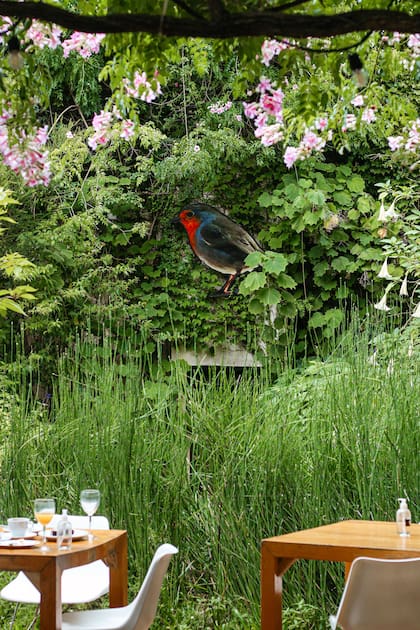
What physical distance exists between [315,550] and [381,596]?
304mm

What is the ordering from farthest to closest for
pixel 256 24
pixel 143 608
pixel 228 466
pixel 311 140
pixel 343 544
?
pixel 228 466 < pixel 311 140 < pixel 143 608 < pixel 343 544 < pixel 256 24

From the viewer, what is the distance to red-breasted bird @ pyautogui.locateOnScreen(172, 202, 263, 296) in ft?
25.7

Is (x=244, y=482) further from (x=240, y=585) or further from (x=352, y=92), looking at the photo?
(x=352, y=92)

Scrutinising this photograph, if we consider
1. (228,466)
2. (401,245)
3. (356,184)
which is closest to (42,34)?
(228,466)

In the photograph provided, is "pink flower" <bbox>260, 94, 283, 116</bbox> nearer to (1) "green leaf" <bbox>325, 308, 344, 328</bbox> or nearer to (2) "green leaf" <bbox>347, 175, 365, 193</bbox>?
(1) "green leaf" <bbox>325, 308, 344, 328</bbox>

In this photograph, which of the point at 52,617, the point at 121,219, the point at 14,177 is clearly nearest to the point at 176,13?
the point at 52,617

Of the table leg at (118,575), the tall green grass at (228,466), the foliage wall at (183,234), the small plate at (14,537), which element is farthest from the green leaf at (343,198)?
the small plate at (14,537)

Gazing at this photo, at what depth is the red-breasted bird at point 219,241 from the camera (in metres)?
7.84

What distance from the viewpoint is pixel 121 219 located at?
8172 millimetres

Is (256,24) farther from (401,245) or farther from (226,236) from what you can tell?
(226,236)

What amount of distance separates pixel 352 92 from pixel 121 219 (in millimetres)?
5658

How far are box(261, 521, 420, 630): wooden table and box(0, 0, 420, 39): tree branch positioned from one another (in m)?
1.72

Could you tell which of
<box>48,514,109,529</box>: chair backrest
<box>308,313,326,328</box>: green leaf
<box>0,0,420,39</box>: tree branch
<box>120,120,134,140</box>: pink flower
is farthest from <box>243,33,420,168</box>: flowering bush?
<box>308,313,326,328</box>: green leaf

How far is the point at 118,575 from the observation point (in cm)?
347
